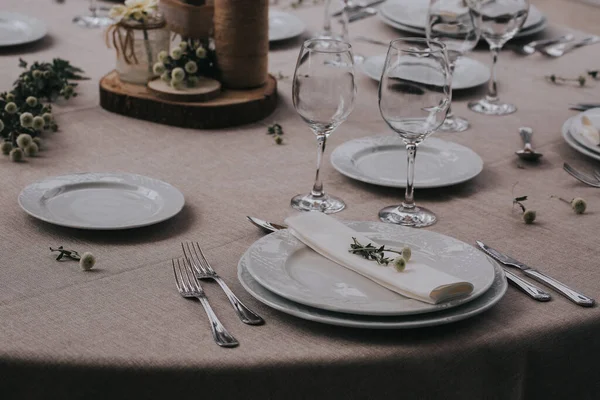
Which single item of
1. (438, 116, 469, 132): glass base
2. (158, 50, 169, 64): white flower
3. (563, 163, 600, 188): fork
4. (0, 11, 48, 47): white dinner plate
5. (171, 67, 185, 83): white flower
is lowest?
(438, 116, 469, 132): glass base

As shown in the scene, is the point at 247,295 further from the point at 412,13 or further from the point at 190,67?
the point at 412,13

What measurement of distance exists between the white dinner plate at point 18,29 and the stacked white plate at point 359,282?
123 cm

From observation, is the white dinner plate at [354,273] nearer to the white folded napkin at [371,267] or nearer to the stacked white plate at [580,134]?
the white folded napkin at [371,267]

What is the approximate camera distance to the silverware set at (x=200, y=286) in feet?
3.31

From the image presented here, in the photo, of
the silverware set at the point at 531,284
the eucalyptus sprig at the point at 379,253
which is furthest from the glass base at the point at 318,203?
the eucalyptus sprig at the point at 379,253

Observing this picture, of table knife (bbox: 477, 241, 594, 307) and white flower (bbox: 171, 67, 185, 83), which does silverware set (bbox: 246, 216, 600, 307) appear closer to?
table knife (bbox: 477, 241, 594, 307)

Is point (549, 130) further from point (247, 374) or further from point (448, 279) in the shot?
point (247, 374)

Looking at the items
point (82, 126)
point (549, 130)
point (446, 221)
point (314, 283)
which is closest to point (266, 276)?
point (314, 283)

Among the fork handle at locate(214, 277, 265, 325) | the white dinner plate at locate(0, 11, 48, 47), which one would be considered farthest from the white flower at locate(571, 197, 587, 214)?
the white dinner plate at locate(0, 11, 48, 47)

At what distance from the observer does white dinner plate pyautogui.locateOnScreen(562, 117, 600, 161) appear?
5.27 feet

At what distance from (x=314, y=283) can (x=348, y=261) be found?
0.06m

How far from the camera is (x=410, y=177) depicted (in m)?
1.36

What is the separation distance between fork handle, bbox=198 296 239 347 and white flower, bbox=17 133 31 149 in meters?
0.66

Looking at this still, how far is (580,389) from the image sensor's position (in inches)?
43.8
